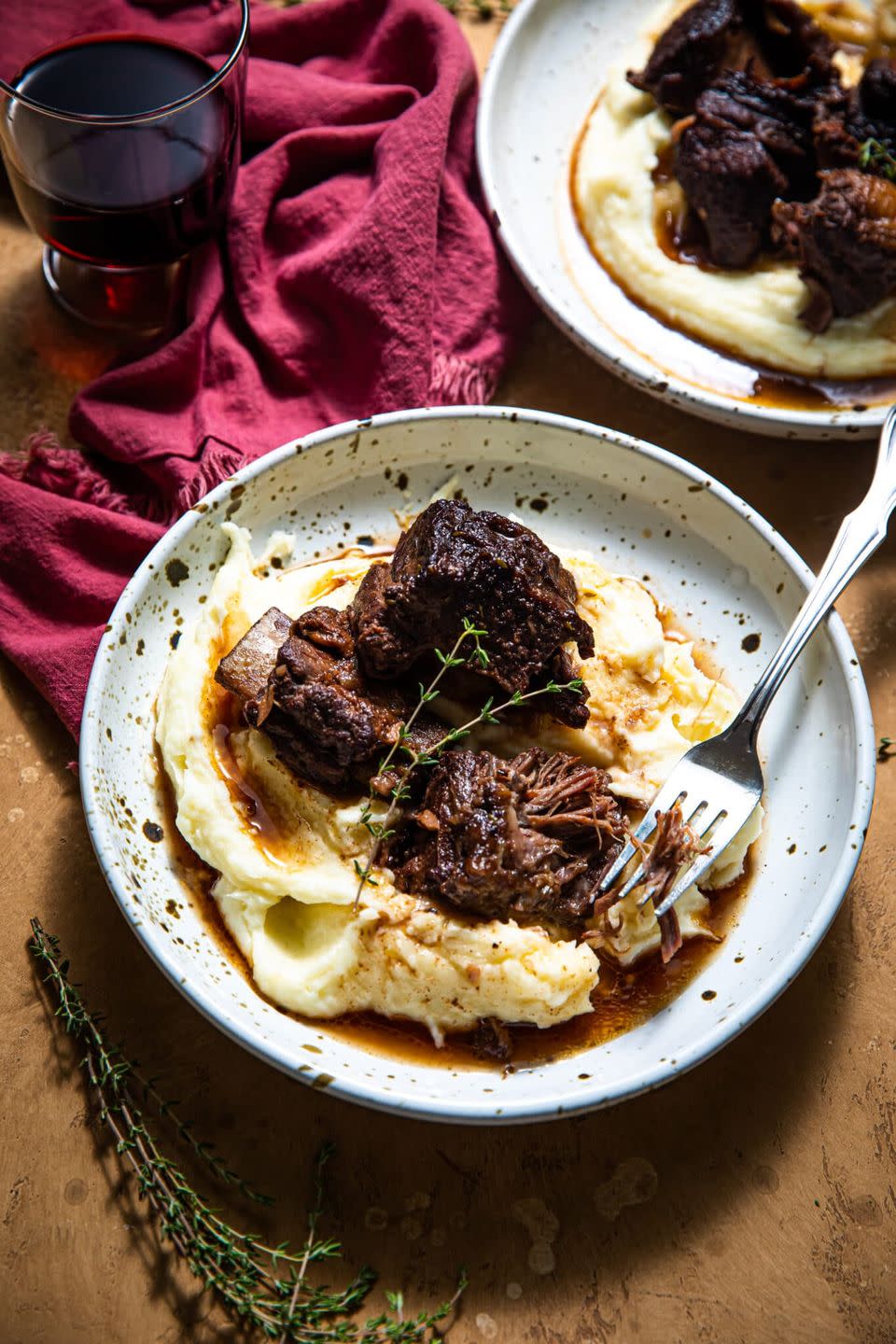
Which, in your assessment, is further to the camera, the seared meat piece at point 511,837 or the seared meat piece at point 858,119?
the seared meat piece at point 858,119

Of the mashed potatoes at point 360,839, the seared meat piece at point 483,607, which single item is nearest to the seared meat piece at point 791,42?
the mashed potatoes at point 360,839

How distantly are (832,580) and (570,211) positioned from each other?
244 centimetres

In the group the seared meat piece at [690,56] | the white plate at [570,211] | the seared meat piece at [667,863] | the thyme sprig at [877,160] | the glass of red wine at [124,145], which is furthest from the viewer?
the seared meat piece at [690,56]

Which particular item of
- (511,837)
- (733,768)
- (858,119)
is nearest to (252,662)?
(511,837)

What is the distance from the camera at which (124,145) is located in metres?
4.57

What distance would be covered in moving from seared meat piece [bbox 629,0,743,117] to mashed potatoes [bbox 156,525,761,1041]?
251 cm

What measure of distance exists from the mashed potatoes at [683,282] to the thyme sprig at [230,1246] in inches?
151

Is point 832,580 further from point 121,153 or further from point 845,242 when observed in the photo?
point 121,153

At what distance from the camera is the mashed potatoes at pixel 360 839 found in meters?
4.02

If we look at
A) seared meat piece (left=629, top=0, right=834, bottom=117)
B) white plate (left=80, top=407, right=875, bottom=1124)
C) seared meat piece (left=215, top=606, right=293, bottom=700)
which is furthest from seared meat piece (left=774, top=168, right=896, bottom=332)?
seared meat piece (left=215, top=606, right=293, bottom=700)

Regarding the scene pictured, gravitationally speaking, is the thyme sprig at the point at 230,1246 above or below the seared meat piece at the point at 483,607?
below

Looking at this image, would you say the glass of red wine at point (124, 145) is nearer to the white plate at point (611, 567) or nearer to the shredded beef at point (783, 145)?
the white plate at point (611, 567)

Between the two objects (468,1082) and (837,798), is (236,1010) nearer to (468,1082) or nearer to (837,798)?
(468,1082)

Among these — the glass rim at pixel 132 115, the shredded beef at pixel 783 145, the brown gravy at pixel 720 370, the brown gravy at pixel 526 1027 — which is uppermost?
the shredded beef at pixel 783 145
